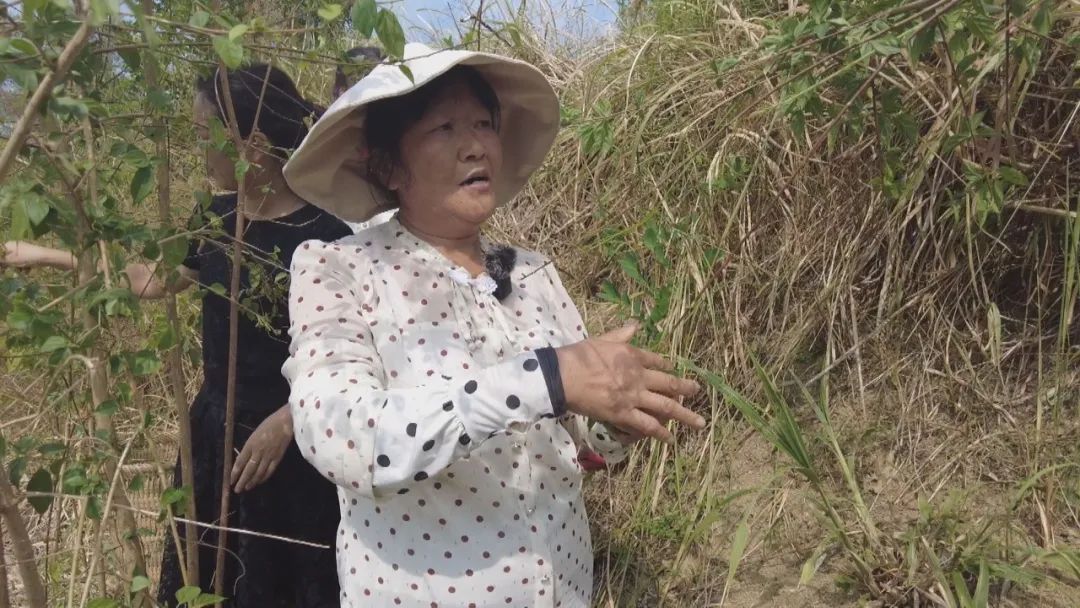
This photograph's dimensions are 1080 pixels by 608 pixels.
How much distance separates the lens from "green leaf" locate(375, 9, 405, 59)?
3.02 feet

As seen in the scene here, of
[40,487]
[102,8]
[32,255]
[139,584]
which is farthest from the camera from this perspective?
[32,255]

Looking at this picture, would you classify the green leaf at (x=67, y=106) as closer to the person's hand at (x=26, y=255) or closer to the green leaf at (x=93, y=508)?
the green leaf at (x=93, y=508)

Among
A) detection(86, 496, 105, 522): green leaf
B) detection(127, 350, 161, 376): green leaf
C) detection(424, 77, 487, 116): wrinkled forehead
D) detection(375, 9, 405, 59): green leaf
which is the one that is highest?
detection(375, 9, 405, 59): green leaf

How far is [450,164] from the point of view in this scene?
1.40 metres

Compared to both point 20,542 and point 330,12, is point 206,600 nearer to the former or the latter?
point 20,542

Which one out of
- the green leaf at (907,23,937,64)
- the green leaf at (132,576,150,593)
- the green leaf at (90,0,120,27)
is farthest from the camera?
the green leaf at (907,23,937,64)

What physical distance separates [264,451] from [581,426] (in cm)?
66

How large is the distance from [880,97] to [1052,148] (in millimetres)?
534

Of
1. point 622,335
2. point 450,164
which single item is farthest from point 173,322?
point 622,335

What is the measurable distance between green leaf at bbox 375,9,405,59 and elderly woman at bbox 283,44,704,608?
0.35 metres

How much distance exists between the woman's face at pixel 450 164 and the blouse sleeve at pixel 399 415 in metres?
0.33

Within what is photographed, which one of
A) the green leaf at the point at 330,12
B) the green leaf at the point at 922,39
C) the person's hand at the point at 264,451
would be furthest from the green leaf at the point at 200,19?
the green leaf at the point at 922,39

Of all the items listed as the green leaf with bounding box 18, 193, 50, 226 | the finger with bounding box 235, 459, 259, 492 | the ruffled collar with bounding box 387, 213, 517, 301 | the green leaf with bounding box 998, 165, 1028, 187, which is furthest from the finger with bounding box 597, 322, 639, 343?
the green leaf with bounding box 998, 165, 1028, 187

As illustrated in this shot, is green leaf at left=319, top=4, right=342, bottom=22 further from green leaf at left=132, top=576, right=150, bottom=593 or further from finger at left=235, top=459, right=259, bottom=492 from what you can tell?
finger at left=235, top=459, right=259, bottom=492
